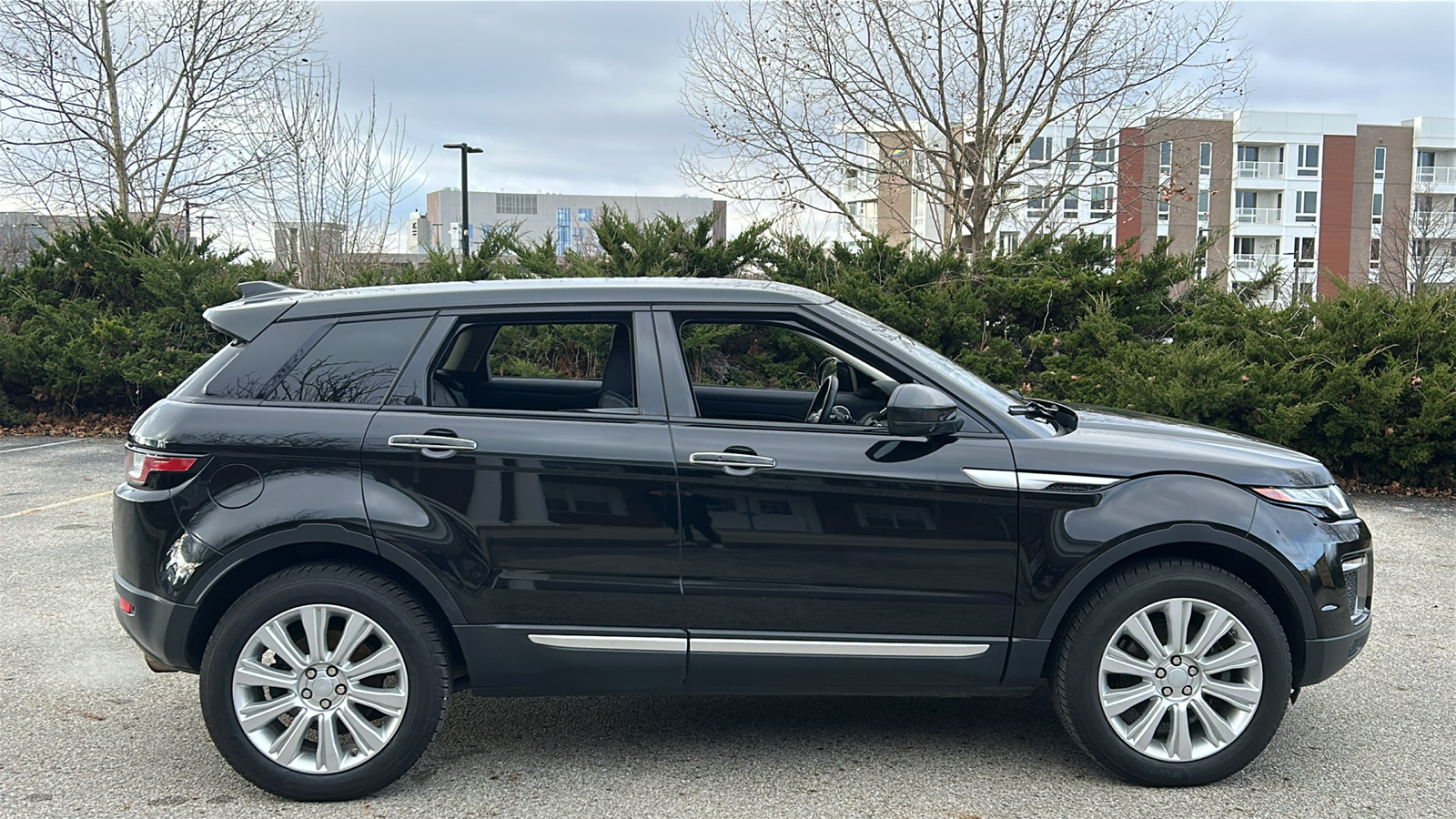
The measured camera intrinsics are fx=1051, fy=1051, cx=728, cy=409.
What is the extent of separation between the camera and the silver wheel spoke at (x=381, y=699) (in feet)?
11.6

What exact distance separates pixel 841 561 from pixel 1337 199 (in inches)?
3057

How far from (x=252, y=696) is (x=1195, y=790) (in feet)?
10.6

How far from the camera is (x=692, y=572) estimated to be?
3574mm

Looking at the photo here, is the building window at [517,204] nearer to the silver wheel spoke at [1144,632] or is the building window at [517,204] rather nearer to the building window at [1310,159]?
the building window at [1310,159]

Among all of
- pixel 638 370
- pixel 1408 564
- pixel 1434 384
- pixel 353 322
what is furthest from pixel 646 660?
pixel 1434 384

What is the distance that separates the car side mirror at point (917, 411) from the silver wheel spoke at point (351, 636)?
6.21 feet

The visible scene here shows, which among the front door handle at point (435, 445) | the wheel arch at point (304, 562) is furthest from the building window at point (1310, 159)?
the wheel arch at point (304, 562)

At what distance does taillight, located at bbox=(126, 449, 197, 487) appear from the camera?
359 centimetres

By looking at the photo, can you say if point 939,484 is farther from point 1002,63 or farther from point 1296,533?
point 1002,63

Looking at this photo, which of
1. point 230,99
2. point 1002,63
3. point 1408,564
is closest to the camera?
point 1408,564

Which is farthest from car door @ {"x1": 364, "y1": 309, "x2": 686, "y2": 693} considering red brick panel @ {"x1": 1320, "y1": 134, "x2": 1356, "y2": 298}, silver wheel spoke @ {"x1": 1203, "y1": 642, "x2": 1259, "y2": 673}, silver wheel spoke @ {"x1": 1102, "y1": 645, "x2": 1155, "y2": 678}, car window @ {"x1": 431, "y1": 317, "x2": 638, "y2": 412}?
red brick panel @ {"x1": 1320, "y1": 134, "x2": 1356, "y2": 298}

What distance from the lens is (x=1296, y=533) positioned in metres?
3.65

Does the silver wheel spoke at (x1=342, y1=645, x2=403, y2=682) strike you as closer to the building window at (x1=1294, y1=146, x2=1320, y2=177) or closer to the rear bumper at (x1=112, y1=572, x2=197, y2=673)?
the rear bumper at (x1=112, y1=572, x2=197, y2=673)

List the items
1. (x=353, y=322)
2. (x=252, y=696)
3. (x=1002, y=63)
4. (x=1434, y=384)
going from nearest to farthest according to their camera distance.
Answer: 1. (x=252, y=696)
2. (x=353, y=322)
3. (x=1434, y=384)
4. (x=1002, y=63)
